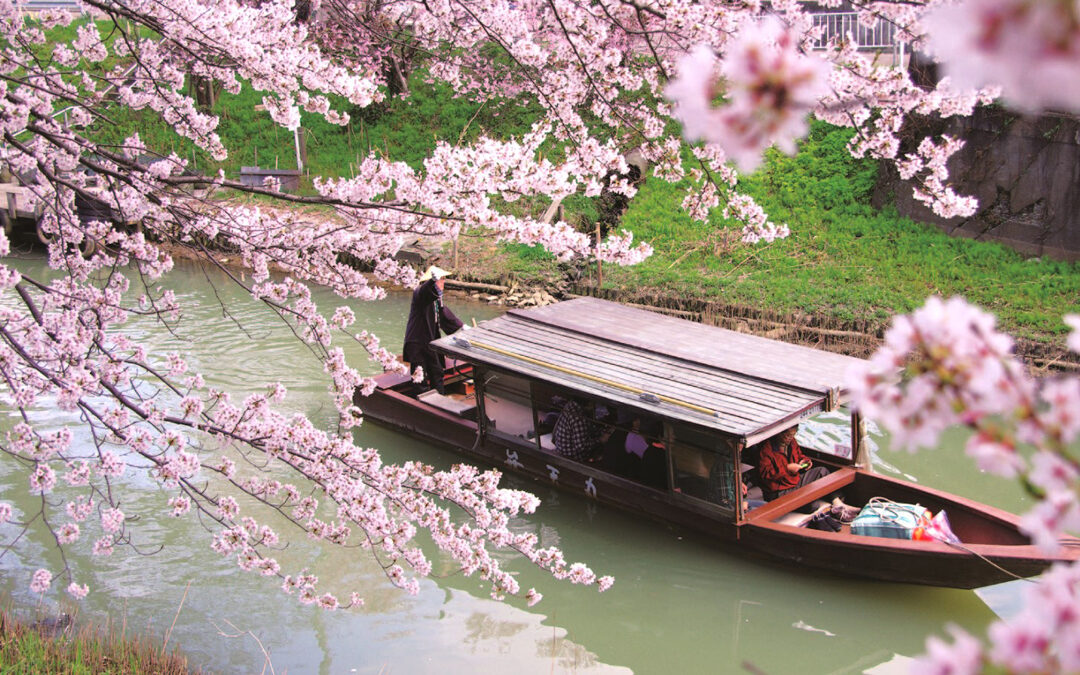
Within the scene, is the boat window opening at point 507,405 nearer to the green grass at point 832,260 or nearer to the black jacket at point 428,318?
the black jacket at point 428,318

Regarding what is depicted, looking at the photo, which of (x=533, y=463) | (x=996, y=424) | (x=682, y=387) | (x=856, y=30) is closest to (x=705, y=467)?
(x=682, y=387)

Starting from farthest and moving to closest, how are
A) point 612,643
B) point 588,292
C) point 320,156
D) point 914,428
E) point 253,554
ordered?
point 320,156, point 588,292, point 612,643, point 253,554, point 914,428

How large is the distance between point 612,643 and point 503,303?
8.55 metres

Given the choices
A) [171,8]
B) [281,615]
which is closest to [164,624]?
[281,615]

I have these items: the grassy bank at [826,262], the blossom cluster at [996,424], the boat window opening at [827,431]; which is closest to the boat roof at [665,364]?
the boat window opening at [827,431]

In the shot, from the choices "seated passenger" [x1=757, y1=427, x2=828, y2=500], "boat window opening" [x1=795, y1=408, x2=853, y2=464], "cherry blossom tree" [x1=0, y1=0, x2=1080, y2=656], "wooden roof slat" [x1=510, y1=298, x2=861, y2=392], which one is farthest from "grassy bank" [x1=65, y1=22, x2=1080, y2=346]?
"cherry blossom tree" [x1=0, y1=0, x2=1080, y2=656]

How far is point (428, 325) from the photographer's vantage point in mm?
9992

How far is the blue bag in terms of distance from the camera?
6.84 meters

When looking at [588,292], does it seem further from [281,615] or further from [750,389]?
[281,615]

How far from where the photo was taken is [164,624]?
664 cm

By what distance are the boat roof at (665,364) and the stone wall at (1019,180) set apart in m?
6.89

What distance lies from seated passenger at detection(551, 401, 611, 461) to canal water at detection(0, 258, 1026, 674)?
1.73ft

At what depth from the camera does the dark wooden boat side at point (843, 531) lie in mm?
6367

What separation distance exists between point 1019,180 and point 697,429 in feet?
30.7
